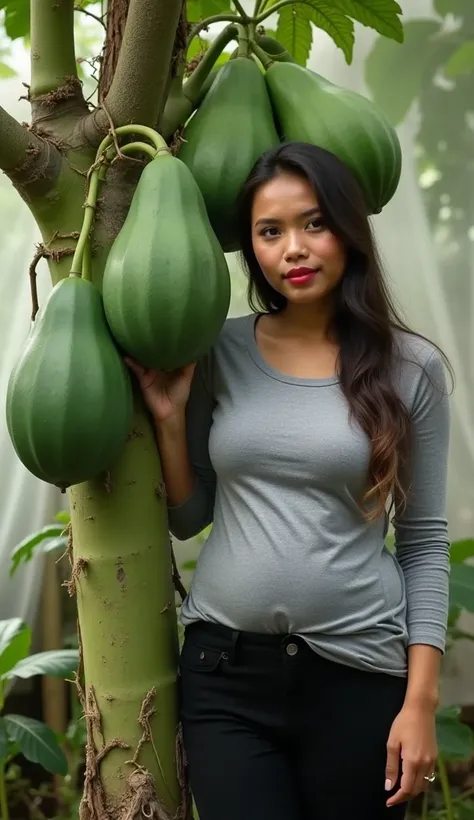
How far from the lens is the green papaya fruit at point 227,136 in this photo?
941mm

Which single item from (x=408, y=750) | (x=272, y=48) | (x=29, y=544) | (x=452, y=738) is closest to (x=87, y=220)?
(x=272, y=48)

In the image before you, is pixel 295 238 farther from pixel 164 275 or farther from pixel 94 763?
pixel 94 763

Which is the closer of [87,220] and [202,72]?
[87,220]

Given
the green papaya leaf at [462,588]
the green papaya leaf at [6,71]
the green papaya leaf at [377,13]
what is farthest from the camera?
the green papaya leaf at [6,71]

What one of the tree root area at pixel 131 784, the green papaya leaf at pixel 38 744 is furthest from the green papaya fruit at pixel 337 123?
the green papaya leaf at pixel 38 744

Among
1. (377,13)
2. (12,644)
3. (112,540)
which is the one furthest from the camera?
(12,644)

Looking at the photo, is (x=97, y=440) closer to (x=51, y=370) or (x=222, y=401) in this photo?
(x=51, y=370)

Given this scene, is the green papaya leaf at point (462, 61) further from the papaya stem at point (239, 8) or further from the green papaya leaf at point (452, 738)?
the green papaya leaf at point (452, 738)

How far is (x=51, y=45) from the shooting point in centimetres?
92

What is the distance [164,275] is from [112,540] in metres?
0.28

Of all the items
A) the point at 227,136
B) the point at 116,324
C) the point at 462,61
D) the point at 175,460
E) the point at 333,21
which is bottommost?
the point at 175,460

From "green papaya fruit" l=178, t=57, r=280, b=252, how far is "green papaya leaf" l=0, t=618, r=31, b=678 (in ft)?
2.87

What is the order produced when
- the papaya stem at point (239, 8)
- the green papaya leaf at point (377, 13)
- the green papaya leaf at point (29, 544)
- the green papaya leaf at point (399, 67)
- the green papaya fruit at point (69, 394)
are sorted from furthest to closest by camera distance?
1. the green papaya leaf at point (399, 67)
2. the green papaya leaf at point (29, 544)
3. the green papaya leaf at point (377, 13)
4. the papaya stem at point (239, 8)
5. the green papaya fruit at point (69, 394)

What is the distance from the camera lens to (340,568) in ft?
2.97
